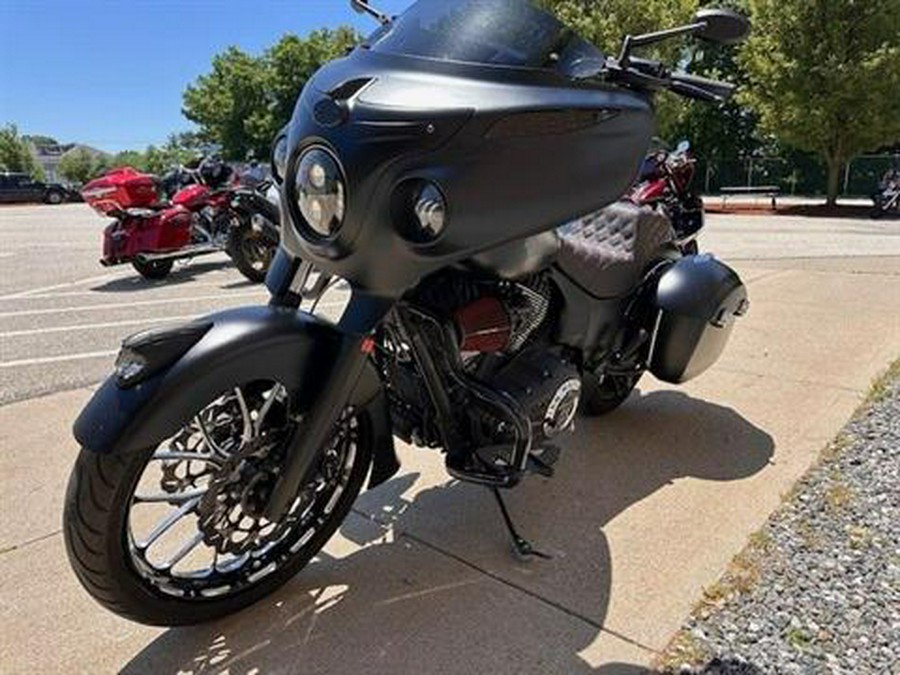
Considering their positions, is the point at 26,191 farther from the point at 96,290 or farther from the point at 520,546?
the point at 520,546

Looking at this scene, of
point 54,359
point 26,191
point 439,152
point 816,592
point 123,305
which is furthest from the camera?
point 26,191

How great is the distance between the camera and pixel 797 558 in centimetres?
242

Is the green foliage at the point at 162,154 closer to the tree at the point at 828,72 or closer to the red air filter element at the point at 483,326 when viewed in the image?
the tree at the point at 828,72

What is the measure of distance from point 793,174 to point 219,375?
3123cm

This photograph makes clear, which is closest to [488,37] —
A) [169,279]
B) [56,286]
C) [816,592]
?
[816,592]

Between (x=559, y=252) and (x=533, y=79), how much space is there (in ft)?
2.30

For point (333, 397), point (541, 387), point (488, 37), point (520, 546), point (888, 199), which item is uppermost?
point (488, 37)

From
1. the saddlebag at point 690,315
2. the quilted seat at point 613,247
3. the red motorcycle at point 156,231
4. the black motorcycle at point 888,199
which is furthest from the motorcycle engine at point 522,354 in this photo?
the black motorcycle at point 888,199

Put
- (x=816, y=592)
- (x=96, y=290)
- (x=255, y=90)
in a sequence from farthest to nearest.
→ (x=255, y=90) < (x=96, y=290) < (x=816, y=592)

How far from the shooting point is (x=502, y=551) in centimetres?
249

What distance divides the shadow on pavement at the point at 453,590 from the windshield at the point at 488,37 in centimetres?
156

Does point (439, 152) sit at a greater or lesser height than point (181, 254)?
greater

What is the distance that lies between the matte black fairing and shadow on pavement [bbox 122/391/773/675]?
99 cm

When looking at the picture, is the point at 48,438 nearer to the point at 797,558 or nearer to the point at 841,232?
the point at 797,558
